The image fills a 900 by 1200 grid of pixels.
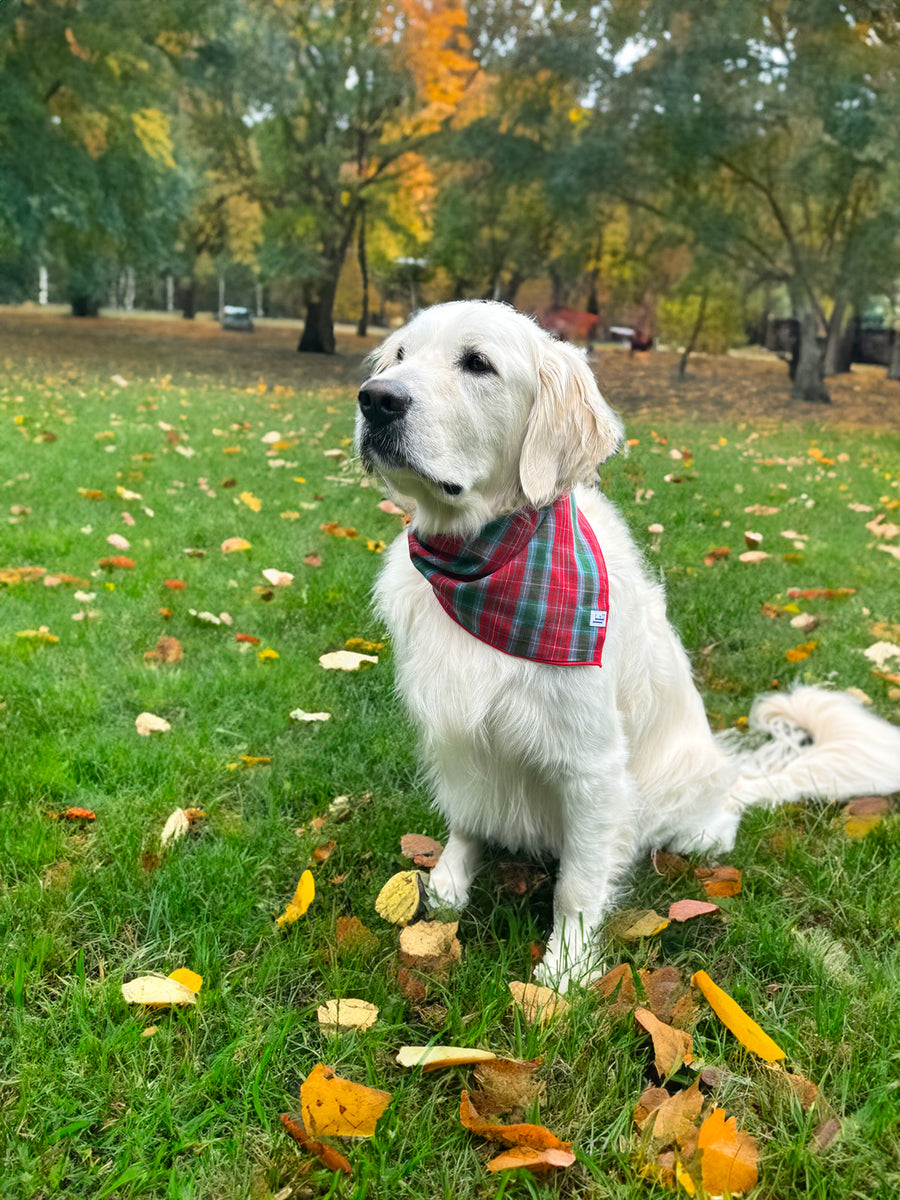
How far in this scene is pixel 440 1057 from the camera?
1660 millimetres

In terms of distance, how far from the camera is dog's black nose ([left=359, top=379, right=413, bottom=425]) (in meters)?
1.84

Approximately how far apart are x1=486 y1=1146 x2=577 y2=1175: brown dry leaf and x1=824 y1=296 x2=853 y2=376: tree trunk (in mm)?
13196

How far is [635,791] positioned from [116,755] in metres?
1.65

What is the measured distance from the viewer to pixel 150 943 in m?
1.98

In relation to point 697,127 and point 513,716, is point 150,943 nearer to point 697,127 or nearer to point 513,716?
point 513,716

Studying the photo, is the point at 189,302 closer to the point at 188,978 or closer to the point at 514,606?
the point at 514,606

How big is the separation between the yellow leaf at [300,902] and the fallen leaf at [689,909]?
92cm

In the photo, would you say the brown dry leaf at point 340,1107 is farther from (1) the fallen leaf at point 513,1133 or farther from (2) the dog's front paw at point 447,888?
(2) the dog's front paw at point 447,888

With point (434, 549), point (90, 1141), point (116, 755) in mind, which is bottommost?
point (90, 1141)

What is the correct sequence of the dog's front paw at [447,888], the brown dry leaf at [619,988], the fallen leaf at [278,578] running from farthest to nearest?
the fallen leaf at [278,578] → the dog's front paw at [447,888] → the brown dry leaf at [619,988]

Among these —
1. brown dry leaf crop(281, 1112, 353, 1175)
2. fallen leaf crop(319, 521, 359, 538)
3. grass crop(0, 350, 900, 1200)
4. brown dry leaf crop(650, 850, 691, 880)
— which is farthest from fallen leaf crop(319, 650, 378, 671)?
brown dry leaf crop(281, 1112, 353, 1175)

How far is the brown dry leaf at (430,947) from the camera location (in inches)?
76.6

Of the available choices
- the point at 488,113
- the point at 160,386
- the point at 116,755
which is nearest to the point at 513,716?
the point at 116,755

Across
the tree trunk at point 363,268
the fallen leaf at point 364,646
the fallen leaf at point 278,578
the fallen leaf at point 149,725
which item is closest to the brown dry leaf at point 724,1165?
the fallen leaf at point 149,725
